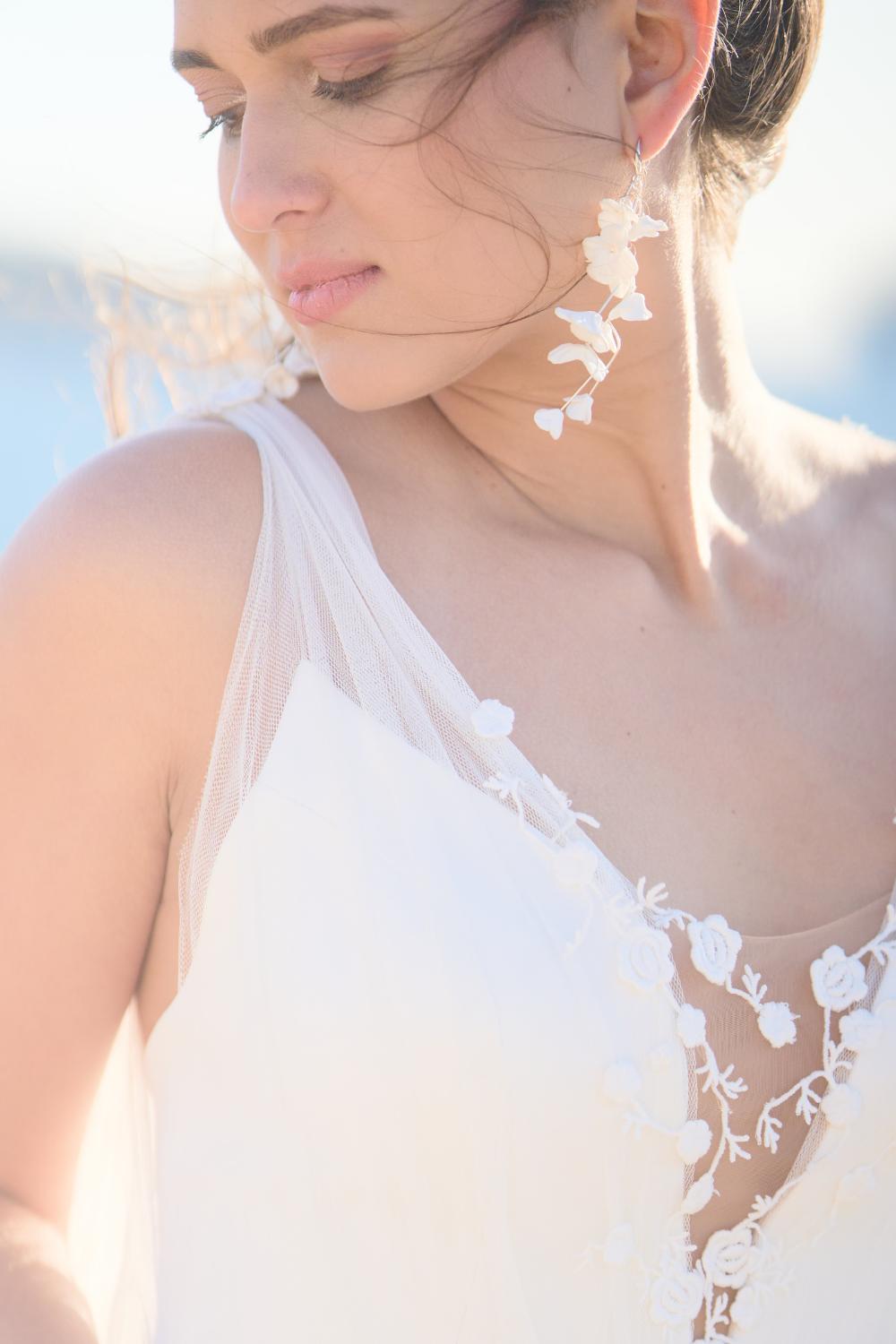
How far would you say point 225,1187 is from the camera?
5.52 ft

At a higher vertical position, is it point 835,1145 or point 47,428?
point 835,1145

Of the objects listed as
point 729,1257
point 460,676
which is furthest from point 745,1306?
point 460,676

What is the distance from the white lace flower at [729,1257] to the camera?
5.75ft

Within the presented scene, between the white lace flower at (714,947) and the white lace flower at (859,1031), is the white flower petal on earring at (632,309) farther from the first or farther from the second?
the white lace flower at (859,1031)

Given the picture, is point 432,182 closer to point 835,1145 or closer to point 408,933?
point 408,933

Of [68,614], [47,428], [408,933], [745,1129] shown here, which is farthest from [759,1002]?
[47,428]

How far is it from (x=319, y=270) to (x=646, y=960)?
2.99 feet

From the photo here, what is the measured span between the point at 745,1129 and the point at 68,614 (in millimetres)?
1018

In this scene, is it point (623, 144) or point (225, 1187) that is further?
point (623, 144)

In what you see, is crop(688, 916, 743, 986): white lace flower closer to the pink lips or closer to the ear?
the pink lips

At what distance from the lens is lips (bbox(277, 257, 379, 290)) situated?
5.75 feet

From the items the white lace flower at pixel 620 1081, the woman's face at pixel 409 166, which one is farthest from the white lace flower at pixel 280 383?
the white lace flower at pixel 620 1081

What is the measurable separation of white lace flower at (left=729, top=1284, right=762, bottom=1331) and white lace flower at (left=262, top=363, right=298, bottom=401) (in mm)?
1320

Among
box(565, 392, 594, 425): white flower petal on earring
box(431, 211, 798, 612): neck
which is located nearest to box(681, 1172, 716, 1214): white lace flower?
box(431, 211, 798, 612): neck
